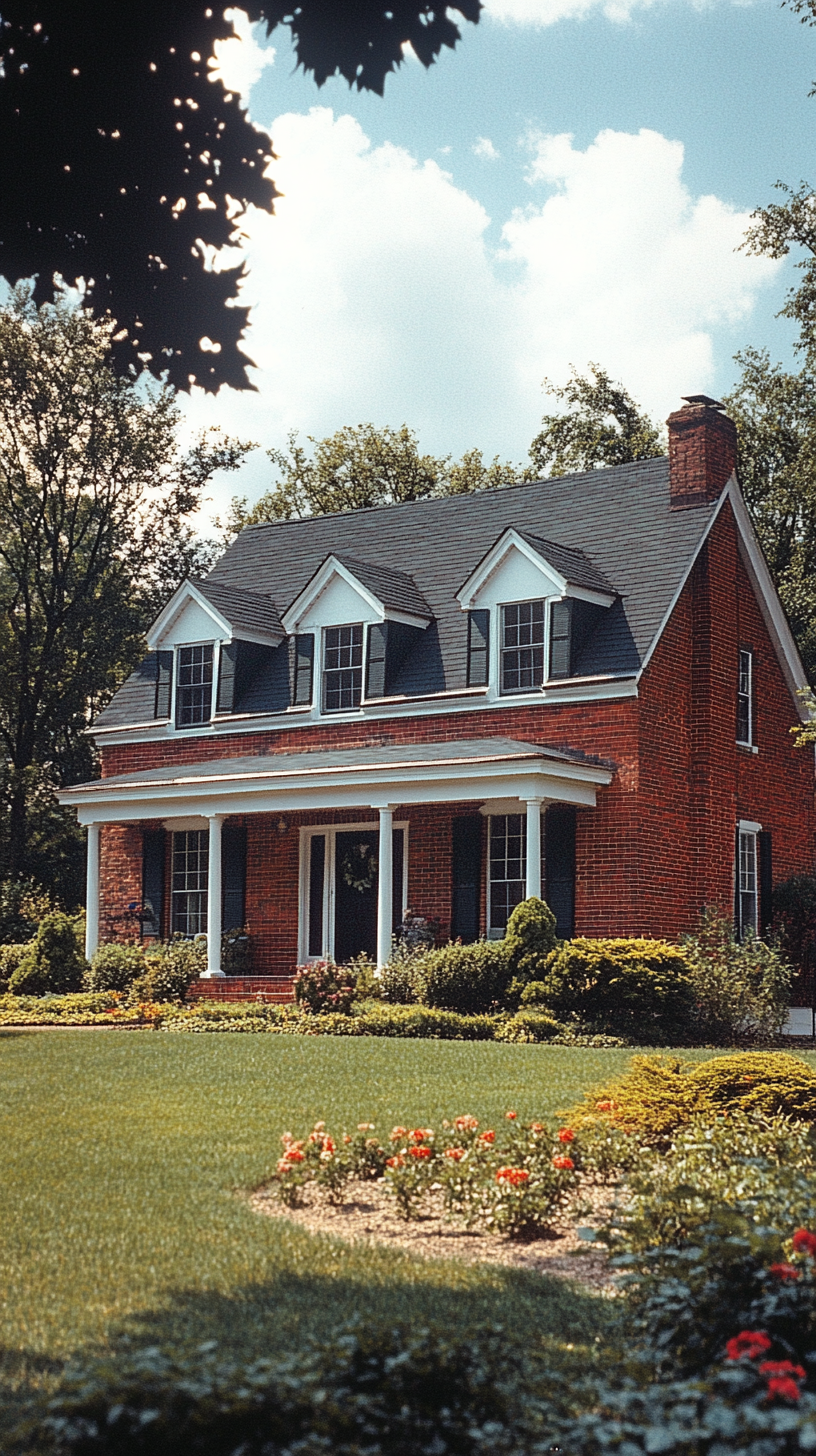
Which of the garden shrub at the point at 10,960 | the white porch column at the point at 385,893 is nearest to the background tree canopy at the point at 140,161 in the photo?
the white porch column at the point at 385,893

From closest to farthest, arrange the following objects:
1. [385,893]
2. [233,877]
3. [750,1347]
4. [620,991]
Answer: [750,1347]
[620,991]
[385,893]
[233,877]

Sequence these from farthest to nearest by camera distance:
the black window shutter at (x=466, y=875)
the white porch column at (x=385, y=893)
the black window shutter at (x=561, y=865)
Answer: the black window shutter at (x=466, y=875)
the black window shutter at (x=561, y=865)
the white porch column at (x=385, y=893)

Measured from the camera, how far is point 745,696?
25.1 m

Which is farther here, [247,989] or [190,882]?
[190,882]

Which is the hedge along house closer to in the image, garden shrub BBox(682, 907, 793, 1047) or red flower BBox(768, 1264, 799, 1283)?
garden shrub BBox(682, 907, 793, 1047)

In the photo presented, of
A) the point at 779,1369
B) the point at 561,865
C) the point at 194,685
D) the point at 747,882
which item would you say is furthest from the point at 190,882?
the point at 779,1369

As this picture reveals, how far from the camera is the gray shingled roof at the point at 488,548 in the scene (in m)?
23.0

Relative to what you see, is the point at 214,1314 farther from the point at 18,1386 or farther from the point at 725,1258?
the point at 725,1258

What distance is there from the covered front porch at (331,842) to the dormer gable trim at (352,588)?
2205 millimetres

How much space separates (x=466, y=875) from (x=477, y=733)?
7.29 feet

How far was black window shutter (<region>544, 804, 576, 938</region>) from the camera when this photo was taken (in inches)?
859

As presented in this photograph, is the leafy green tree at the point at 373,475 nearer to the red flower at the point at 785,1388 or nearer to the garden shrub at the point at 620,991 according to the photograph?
the garden shrub at the point at 620,991

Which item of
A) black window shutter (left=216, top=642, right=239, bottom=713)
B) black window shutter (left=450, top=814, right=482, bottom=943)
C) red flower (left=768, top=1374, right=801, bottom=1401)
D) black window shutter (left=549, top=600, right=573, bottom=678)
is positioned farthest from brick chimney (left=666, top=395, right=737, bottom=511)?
red flower (left=768, top=1374, right=801, bottom=1401)

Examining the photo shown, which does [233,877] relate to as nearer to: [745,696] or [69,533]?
[745,696]
